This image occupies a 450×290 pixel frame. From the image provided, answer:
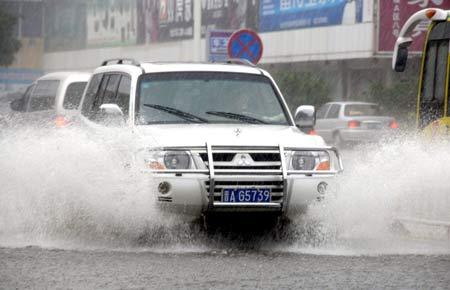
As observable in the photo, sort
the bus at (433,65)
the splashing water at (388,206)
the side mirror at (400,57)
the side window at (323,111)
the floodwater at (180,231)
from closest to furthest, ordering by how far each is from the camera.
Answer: the floodwater at (180,231) < the splashing water at (388,206) < the bus at (433,65) < the side mirror at (400,57) < the side window at (323,111)

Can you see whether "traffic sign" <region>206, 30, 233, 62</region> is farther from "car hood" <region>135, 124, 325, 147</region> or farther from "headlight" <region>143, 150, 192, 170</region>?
"headlight" <region>143, 150, 192, 170</region>

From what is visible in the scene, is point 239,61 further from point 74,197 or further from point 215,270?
point 215,270

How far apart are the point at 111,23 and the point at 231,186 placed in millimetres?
59602

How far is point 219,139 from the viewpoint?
10859 millimetres

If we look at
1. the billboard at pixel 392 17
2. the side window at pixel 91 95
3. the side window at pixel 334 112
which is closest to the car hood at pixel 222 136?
the side window at pixel 91 95

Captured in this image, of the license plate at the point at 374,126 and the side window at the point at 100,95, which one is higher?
the side window at the point at 100,95

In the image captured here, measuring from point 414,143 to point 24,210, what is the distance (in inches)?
163

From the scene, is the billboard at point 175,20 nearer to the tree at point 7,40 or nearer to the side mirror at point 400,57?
the tree at point 7,40

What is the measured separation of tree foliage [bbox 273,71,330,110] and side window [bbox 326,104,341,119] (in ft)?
21.6

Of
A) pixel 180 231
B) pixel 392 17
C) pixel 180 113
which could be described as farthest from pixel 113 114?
pixel 392 17

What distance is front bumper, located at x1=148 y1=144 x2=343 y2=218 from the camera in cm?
1051

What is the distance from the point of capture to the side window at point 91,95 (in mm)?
13461

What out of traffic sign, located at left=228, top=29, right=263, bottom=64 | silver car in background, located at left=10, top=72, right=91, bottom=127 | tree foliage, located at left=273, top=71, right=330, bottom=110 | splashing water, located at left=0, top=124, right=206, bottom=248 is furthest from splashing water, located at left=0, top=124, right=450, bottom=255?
tree foliage, located at left=273, top=71, right=330, bottom=110

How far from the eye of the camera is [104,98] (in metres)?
13.1
